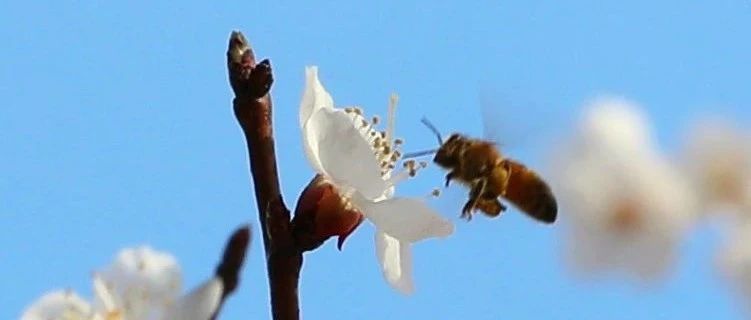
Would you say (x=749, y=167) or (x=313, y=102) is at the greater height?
(x=749, y=167)

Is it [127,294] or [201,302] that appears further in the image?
[127,294]

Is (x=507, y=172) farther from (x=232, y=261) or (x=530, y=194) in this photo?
(x=232, y=261)

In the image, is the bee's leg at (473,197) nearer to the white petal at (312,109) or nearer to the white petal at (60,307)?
the white petal at (312,109)

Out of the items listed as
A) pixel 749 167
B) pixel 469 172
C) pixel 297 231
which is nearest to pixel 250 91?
pixel 297 231

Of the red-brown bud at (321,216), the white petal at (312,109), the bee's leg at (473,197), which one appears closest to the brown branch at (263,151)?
the red-brown bud at (321,216)

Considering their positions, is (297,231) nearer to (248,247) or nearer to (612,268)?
(248,247)

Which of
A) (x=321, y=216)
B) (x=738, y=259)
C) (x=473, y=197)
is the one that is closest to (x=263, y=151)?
(x=321, y=216)
